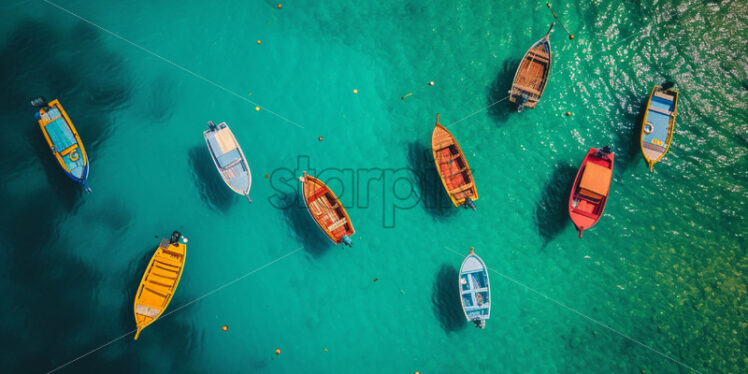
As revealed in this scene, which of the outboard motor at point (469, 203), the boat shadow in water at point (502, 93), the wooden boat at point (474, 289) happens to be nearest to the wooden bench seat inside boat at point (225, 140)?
the outboard motor at point (469, 203)

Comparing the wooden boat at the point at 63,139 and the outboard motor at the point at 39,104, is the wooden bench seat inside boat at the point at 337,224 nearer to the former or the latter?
the wooden boat at the point at 63,139

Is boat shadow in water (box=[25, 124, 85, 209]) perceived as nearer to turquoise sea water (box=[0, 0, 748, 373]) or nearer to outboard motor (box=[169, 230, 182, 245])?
turquoise sea water (box=[0, 0, 748, 373])

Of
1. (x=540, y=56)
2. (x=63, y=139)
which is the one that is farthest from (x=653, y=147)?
(x=63, y=139)

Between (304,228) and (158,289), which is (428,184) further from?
(158,289)

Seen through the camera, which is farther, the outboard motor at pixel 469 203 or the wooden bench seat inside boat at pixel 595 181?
the outboard motor at pixel 469 203

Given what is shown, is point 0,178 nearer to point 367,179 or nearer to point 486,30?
point 367,179
